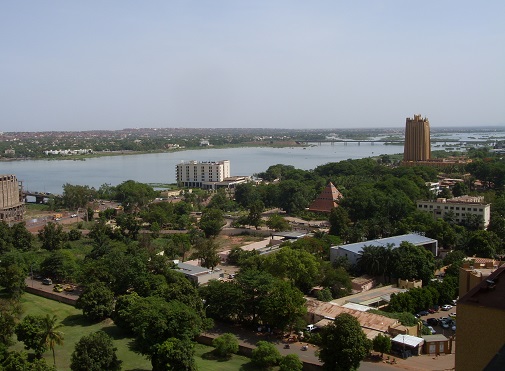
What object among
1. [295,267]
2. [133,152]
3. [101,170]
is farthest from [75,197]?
[133,152]

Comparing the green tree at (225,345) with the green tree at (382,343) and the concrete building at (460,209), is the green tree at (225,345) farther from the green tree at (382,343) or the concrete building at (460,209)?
the concrete building at (460,209)

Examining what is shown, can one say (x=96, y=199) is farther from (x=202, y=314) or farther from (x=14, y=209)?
(x=202, y=314)

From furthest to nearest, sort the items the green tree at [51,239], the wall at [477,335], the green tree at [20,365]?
the green tree at [51,239]
the green tree at [20,365]
the wall at [477,335]

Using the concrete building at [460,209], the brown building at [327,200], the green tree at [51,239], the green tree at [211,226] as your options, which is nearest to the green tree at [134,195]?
the green tree at [211,226]

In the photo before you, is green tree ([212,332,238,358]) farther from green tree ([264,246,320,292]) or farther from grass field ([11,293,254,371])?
green tree ([264,246,320,292])

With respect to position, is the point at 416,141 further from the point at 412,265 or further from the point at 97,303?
the point at 97,303

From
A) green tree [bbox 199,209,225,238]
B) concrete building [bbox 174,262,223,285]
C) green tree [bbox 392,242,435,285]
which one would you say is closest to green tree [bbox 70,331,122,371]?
concrete building [bbox 174,262,223,285]
